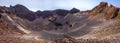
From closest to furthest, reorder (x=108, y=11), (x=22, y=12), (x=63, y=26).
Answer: (x=108, y=11) < (x=63, y=26) < (x=22, y=12)

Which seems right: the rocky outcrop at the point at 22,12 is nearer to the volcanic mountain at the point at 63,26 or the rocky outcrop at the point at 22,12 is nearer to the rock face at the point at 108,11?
the volcanic mountain at the point at 63,26

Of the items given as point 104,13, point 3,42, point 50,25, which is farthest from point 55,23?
point 3,42

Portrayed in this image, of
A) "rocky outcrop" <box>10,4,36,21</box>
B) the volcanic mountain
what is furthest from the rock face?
"rocky outcrop" <box>10,4,36,21</box>

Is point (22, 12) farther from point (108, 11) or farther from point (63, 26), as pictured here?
point (108, 11)

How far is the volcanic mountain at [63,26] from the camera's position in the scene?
41062 millimetres

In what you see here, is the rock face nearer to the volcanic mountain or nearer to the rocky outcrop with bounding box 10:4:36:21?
the volcanic mountain

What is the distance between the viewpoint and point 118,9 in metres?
82.6

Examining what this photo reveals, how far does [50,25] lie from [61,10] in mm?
51132

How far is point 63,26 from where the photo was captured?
123 m

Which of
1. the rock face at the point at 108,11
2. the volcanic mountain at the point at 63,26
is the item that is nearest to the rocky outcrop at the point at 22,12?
the volcanic mountain at the point at 63,26

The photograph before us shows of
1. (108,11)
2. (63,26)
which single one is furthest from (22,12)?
(108,11)

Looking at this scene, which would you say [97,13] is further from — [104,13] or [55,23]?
[55,23]

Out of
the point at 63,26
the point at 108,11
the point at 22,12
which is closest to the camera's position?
the point at 108,11

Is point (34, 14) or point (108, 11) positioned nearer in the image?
point (108, 11)
